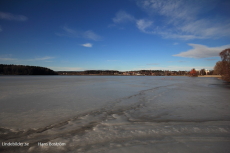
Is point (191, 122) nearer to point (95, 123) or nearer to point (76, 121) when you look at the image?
point (95, 123)

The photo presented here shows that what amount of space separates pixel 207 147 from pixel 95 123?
10.4 ft

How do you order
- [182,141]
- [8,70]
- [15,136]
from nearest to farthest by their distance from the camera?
[182,141]
[15,136]
[8,70]

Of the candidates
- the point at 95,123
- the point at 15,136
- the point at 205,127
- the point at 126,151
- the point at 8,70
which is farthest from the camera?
the point at 8,70

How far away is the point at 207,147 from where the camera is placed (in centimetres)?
280

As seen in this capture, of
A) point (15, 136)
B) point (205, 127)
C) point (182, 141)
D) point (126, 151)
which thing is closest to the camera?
point (126, 151)

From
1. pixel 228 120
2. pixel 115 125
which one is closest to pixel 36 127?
pixel 115 125

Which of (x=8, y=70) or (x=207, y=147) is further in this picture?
(x=8, y=70)

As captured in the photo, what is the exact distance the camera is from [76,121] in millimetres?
4504

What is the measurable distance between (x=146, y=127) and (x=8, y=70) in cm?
15424

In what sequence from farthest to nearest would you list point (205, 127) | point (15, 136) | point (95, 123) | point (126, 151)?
point (95, 123), point (205, 127), point (15, 136), point (126, 151)

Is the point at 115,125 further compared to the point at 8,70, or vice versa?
the point at 8,70

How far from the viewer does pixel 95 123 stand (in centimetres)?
433

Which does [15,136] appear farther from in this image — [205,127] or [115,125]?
[205,127]

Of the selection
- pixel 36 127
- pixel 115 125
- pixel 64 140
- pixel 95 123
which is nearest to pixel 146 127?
pixel 115 125
